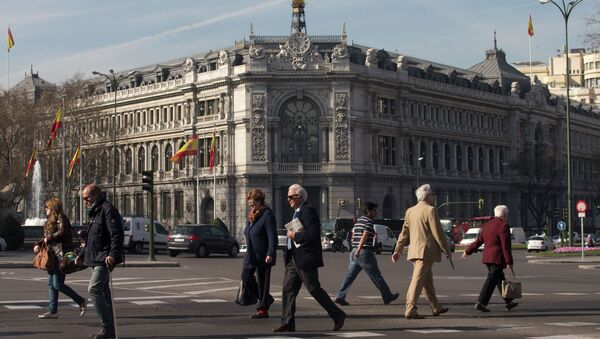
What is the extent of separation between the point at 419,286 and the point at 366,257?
319cm

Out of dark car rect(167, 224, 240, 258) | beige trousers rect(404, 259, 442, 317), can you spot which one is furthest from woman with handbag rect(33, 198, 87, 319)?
dark car rect(167, 224, 240, 258)

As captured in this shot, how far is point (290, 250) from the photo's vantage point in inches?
611

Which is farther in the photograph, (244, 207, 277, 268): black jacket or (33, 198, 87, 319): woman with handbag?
(33, 198, 87, 319): woman with handbag

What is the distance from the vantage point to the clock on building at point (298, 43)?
309 ft

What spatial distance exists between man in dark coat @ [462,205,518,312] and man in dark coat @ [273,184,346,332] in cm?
376

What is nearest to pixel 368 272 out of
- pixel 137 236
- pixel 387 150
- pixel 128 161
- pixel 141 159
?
pixel 137 236

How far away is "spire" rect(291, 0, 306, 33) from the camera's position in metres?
101

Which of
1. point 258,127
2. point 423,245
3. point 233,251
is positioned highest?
point 258,127

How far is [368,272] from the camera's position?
781 inches

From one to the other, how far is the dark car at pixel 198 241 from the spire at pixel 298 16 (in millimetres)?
53050

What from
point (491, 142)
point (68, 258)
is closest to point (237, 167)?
point (491, 142)

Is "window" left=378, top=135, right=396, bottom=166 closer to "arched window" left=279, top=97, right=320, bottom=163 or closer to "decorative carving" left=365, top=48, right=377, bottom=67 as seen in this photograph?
"decorative carving" left=365, top=48, right=377, bottom=67

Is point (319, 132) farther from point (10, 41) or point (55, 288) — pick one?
point (55, 288)

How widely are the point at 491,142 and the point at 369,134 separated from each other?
24.8 meters
